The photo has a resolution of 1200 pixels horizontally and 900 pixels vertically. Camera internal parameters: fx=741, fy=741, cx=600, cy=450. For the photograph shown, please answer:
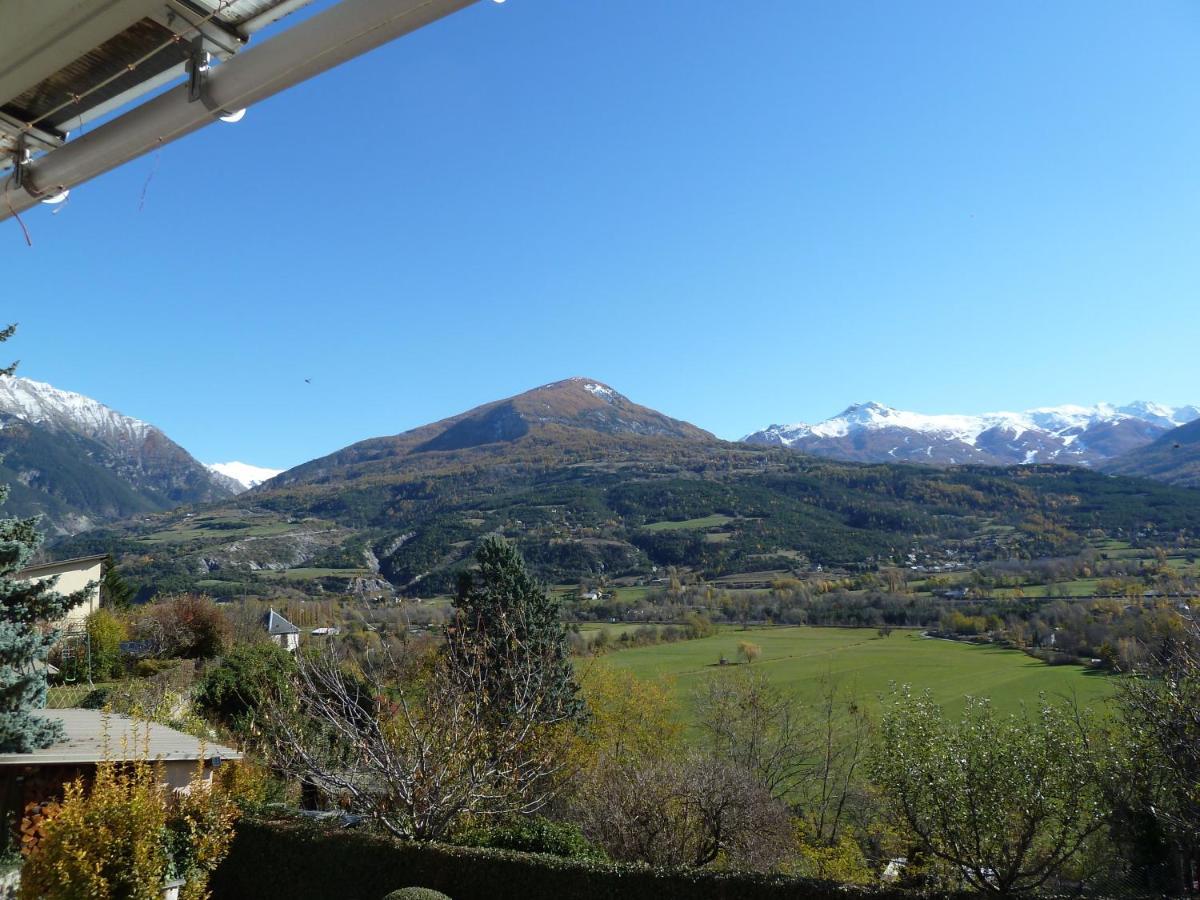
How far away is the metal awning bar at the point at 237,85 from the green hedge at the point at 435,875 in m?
12.5

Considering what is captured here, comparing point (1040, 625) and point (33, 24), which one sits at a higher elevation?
point (33, 24)

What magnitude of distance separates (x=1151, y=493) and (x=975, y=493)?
30681mm

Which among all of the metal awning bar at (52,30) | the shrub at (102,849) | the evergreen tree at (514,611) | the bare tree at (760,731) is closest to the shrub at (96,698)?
the evergreen tree at (514,611)

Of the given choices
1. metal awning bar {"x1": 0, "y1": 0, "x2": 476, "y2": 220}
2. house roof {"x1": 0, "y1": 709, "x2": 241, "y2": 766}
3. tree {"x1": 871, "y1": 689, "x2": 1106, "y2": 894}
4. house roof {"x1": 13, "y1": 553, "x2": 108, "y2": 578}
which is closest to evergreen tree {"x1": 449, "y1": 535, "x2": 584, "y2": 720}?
house roof {"x1": 0, "y1": 709, "x2": 241, "y2": 766}

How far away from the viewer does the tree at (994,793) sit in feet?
46.6

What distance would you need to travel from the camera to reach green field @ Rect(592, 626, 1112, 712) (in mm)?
45969

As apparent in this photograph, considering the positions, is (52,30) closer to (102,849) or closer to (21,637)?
(102,849)

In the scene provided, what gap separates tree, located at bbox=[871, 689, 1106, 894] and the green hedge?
15.9 feet

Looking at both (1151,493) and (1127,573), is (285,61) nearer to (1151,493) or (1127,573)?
(1127,573)

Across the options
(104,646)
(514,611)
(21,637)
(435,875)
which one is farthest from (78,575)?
(435,875)

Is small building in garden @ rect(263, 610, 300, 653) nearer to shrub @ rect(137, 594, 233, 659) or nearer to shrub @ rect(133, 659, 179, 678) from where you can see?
shrub @ rect(137, 594, 233, 659)

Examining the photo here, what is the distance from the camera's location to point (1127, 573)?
283ft

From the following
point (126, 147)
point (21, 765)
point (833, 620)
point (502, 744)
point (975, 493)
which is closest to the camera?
point (126, 147)

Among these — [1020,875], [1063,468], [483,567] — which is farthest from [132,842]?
[1063,468]
